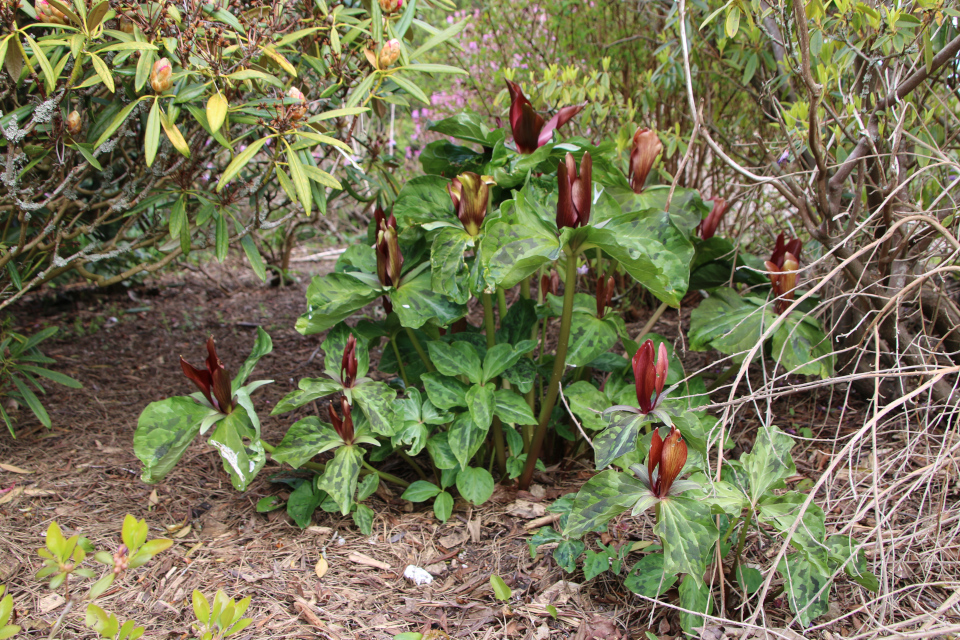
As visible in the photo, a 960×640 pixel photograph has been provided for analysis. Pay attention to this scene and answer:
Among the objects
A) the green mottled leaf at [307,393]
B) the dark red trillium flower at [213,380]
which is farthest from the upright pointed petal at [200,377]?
the green mottled leaf at [307,393]

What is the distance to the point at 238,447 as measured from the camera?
1662mm

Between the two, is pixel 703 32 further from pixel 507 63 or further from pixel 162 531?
pixel 162 531

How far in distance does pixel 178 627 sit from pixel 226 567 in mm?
224

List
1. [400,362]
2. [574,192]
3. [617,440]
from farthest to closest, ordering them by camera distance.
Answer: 1. [400,362]
2. [574,192]
3. [617,440]

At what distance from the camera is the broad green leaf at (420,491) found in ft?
6.07

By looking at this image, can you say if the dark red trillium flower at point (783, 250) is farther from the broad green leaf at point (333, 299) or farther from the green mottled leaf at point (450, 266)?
the broad green leaf at point (333, 299)

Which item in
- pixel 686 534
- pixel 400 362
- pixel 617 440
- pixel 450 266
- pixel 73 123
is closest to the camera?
pixel 686 534

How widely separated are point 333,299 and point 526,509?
87 cm

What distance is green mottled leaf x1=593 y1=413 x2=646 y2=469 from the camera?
4.65 feet

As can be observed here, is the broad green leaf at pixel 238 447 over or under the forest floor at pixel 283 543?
over

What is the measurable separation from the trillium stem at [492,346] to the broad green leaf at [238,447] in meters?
0.69

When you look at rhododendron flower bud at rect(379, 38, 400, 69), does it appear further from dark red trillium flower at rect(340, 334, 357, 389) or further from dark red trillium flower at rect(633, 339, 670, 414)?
dark red trillium flower at rect(633, 339, 670, 414)

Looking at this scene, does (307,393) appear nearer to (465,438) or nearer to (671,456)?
(465,438)

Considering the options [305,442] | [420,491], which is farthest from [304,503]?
[420,491]
